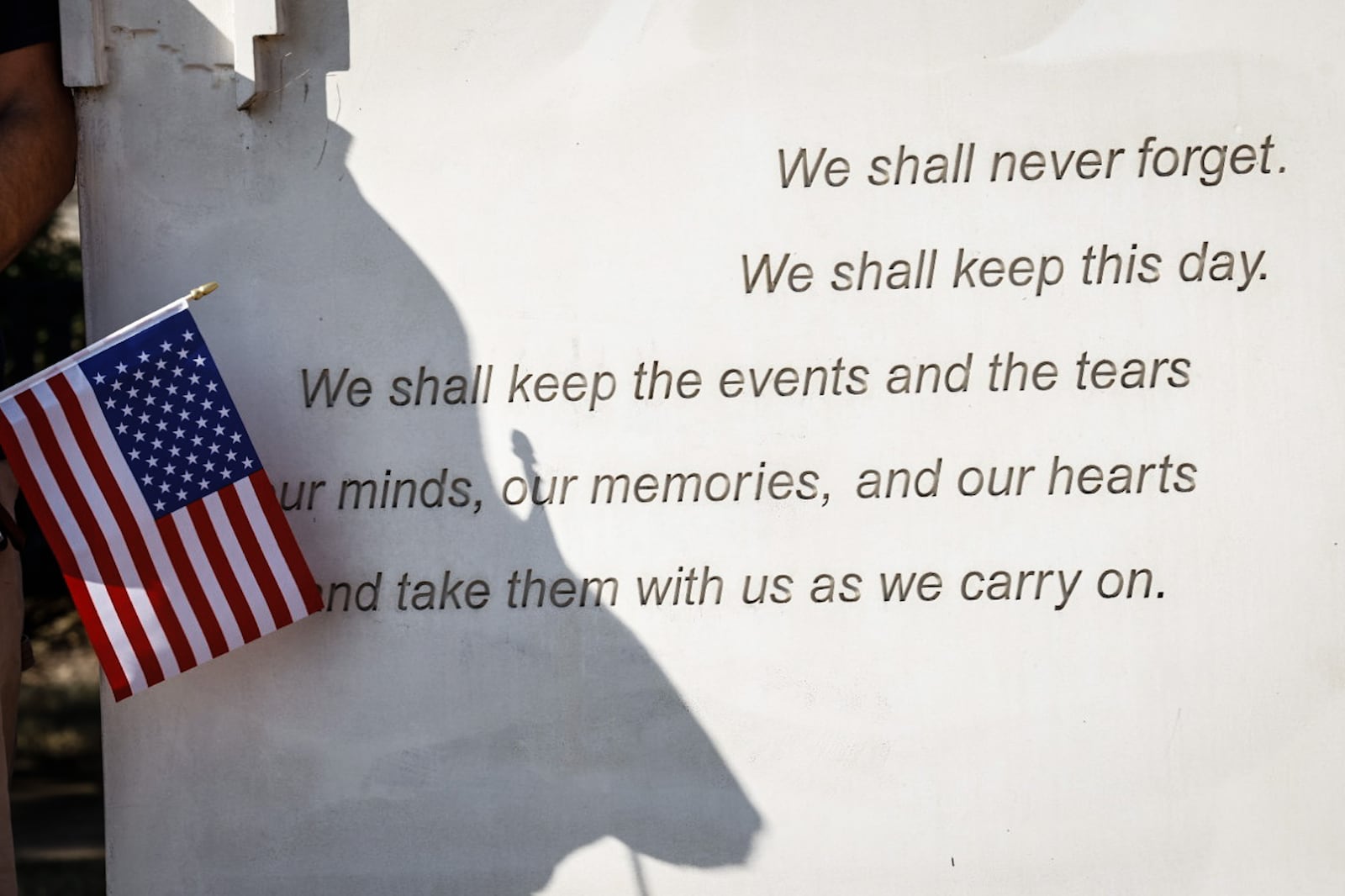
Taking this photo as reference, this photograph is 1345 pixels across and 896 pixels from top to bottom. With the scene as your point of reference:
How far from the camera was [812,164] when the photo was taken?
4.18m

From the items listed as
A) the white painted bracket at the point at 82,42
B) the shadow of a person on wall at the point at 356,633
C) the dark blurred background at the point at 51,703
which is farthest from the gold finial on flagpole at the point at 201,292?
the dark blurred background at the point at 51,703

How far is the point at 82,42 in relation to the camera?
168 inches

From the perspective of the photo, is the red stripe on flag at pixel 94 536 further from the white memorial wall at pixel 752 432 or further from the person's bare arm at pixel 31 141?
the person's bare arm at pixel 31 141

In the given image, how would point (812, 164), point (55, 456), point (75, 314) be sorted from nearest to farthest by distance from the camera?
point (55, 456) < point (812, 164) < point (75, 314)

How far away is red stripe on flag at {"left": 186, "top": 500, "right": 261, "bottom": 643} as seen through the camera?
13.0ft

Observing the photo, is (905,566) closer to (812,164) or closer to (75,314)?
(812,164)

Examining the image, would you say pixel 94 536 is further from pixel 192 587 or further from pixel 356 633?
pixel 356 633

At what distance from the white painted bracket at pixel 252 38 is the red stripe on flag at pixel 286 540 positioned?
116cm

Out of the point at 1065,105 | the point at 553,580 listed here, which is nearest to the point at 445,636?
the point at 553,580

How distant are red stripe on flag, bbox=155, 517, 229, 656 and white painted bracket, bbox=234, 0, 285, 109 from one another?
1.30 m

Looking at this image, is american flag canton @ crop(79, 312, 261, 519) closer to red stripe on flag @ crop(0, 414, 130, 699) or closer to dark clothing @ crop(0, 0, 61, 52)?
red stripe on flag @ crop(0, 414, 130, 699)

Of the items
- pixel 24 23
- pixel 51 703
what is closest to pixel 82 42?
pixel 24 23

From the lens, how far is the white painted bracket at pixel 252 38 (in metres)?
4.18

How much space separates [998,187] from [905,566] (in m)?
1.14
